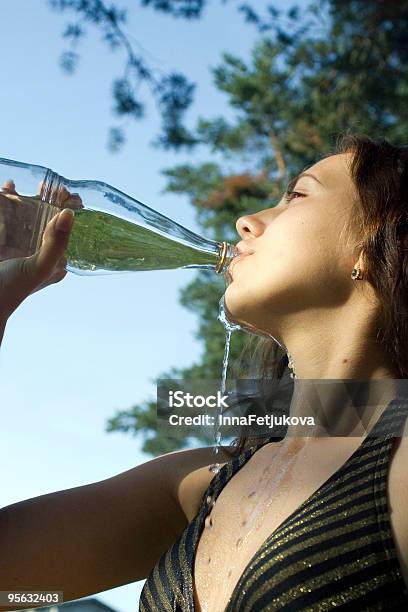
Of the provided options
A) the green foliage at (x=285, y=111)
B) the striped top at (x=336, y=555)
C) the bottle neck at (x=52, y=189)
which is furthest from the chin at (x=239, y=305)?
the green foliage at (x=285, y=111)

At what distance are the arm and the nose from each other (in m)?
0.43

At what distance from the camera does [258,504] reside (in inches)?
57.9

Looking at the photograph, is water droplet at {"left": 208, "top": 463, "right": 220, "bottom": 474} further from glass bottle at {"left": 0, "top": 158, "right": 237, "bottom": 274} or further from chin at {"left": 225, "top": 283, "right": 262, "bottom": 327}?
glass bottle at {"left": 0, "top": 158, "right": 237, "bottom": 274}

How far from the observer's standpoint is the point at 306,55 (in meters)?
7.15

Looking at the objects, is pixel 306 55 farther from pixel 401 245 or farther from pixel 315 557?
pixel 315 557

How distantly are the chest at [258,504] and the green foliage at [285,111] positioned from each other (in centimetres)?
490

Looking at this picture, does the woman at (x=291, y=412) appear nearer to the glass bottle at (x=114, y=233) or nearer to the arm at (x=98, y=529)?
the arm at (x=98, y=529)

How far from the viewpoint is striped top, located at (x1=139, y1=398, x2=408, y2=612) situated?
3.83ft

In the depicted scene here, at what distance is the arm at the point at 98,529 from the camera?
161cm

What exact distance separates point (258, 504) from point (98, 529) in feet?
1.07

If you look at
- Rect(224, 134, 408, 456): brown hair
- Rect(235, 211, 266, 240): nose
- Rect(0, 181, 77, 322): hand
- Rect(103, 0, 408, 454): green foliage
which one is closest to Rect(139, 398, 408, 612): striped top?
Rect(224, 134, 408, 456): brown hair

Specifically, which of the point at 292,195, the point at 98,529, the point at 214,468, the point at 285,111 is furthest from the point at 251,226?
the point at 285,111

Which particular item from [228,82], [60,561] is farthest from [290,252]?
[228,82]

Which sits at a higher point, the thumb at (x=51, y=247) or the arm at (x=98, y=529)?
the thumb at (x=51, y=247)
